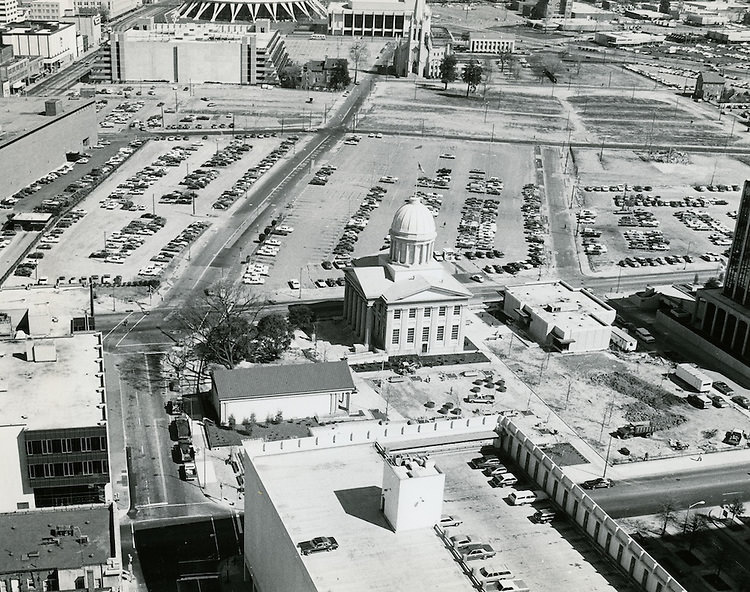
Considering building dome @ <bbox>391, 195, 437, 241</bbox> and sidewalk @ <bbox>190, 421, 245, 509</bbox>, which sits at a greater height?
building dome @ <bbox>391, 195, 437, 241</bbox>

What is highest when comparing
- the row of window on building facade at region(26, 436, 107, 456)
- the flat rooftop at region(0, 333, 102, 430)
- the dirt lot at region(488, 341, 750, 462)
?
the flat rooftop at region(0, 333, 102, 430)

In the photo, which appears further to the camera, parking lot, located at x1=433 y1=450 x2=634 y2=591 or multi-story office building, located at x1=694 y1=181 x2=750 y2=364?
multi-story office building, located at x1=694 y1=181 x2=750 y2=364

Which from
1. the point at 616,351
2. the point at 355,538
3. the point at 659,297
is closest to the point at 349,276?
the point at 616,351

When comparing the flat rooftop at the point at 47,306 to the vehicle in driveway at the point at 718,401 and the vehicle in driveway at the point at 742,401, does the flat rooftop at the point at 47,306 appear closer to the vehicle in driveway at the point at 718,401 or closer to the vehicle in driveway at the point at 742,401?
the vehicle in driveway at the point at 718,401

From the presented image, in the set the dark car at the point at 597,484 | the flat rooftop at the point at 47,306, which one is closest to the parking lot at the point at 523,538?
the dark car at the point at 597,484

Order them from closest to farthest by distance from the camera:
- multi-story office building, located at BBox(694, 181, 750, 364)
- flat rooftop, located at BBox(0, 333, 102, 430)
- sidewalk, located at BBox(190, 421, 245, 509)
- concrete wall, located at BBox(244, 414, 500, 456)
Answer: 1. concrete wall, located at BBox(244, 414, 500, 456)
2. flat rooftop, located at BBox(0, 333, 102, 430)
3. sidewalk, located at BBox(190, 421, 245, 509)
4. multi-story office building, located at BBox(694, 181, 750, 364)

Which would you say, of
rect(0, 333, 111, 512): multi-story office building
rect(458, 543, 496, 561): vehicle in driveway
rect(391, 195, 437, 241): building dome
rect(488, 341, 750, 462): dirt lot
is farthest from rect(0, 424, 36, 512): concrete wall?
rect(488, 341, 750, 462): dirt lot

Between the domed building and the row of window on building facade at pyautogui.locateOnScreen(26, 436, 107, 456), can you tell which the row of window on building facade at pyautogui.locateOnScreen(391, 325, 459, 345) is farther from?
the row of window on building facade at pyautogui.locateOnScreen(26, 436, 107, 456)
